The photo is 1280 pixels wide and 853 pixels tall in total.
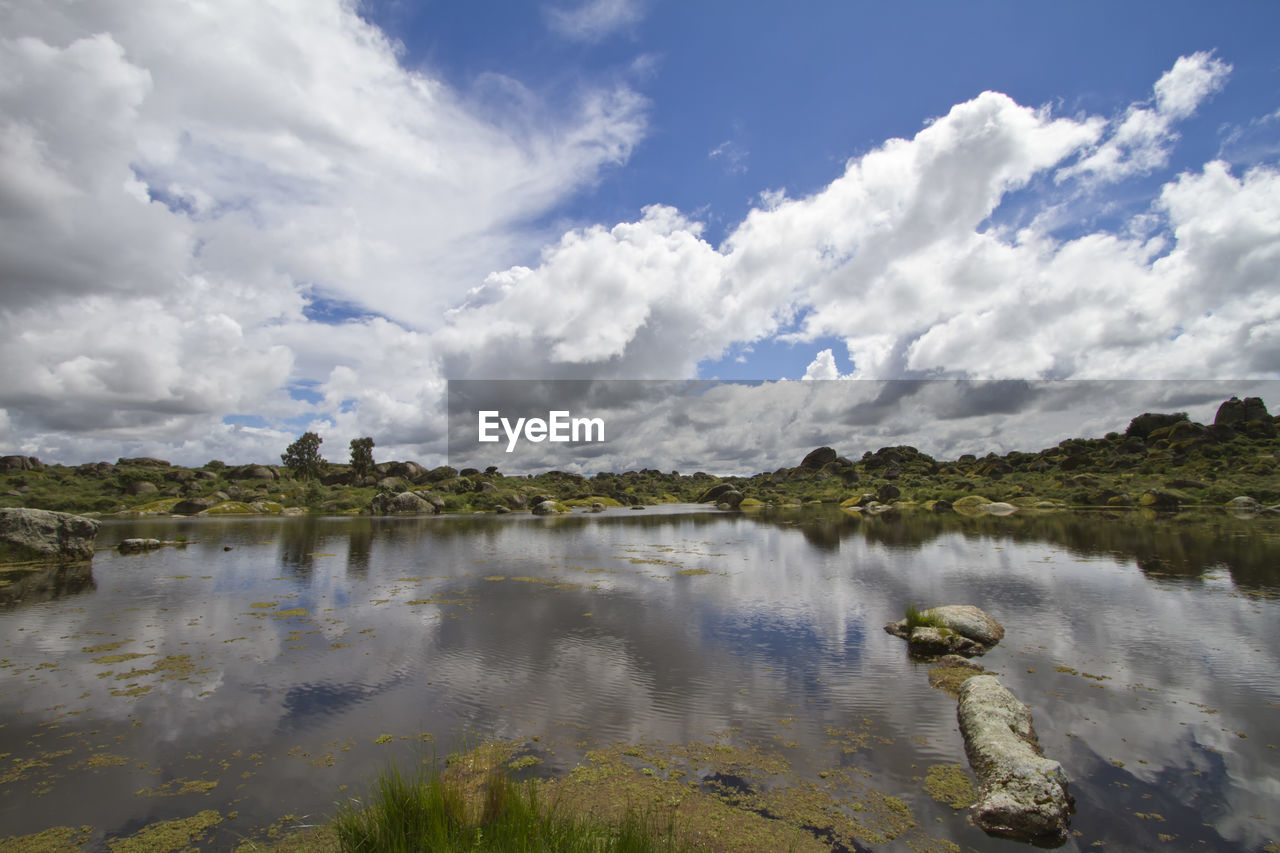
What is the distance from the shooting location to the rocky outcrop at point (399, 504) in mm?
91250

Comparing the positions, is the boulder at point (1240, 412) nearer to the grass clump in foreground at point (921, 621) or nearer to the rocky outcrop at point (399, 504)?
the grass clump in foreground at point (921, 621)

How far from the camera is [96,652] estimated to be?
15.0 m

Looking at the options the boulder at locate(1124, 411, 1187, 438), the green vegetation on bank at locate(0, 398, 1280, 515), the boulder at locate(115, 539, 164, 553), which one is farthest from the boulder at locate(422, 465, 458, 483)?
the boulder at locate(1124, 411, 1187, 438)

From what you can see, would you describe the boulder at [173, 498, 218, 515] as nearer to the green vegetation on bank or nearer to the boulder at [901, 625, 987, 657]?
the green vegetation on bank

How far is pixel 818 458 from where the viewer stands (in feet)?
530

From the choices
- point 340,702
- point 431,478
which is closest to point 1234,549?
point 340,702

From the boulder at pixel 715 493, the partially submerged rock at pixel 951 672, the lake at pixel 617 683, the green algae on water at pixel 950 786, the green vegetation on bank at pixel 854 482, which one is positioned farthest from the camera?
the boulder at pixel 715 493

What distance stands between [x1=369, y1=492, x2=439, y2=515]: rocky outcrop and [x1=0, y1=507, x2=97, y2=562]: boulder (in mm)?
60521

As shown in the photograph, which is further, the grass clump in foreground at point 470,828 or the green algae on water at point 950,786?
the green algae on water at point 950,786

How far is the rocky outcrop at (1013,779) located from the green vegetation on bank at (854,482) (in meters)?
79.9

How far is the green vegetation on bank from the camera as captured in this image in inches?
3019

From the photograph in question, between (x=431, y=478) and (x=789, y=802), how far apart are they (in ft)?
413

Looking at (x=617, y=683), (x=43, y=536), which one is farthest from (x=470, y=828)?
(x=43, y=536)

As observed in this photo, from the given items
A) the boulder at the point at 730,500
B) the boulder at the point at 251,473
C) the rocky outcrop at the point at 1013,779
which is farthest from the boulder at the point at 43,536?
the boulder at the point at 730,500
